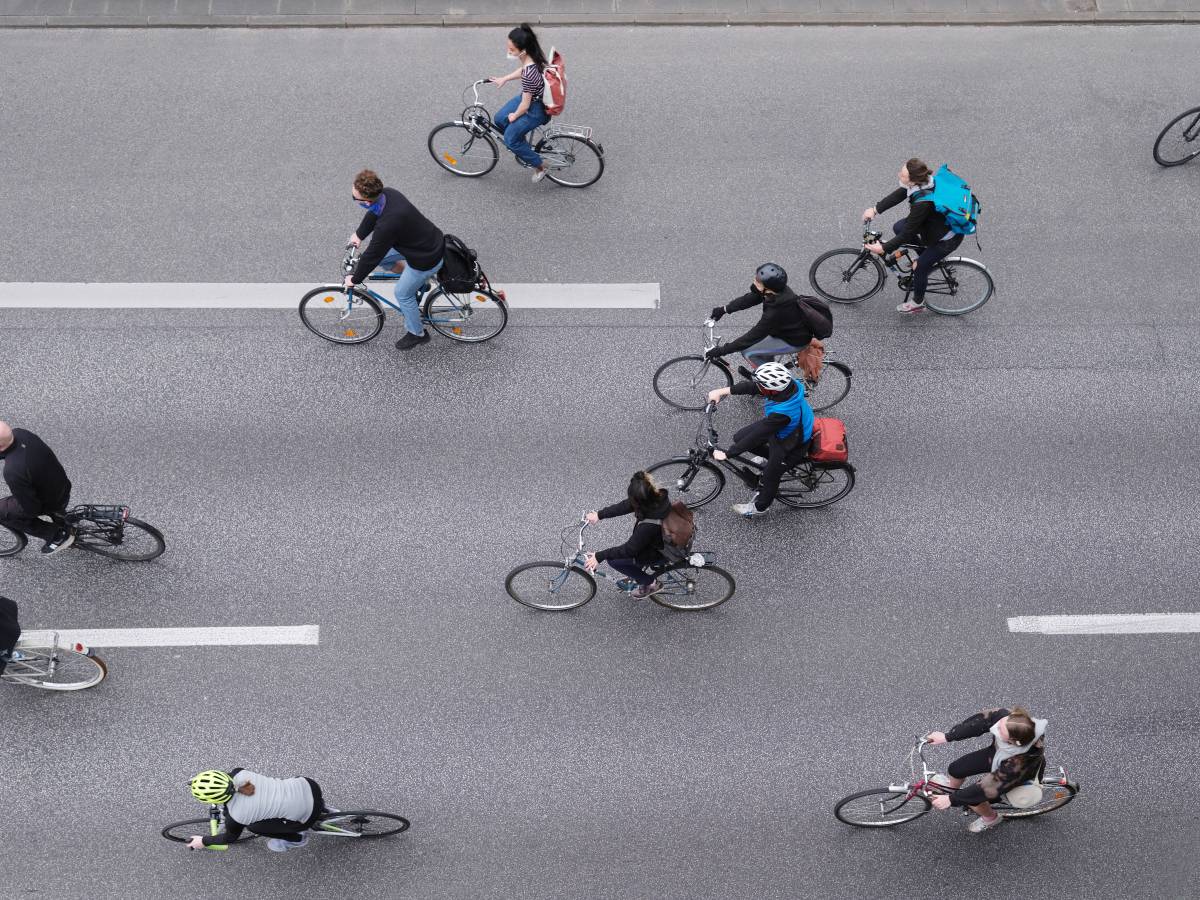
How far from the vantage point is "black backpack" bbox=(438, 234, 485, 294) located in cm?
916

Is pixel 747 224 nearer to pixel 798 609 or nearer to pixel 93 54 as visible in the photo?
pixel 798 609

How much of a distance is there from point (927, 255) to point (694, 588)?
160 inches

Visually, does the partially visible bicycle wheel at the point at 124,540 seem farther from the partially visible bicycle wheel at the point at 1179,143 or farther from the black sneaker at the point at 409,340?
the partially visible bicycle wheel at the point at 1179,143

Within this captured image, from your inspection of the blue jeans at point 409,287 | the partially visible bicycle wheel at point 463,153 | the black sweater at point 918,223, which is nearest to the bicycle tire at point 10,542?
the blue jeans at point 409,287

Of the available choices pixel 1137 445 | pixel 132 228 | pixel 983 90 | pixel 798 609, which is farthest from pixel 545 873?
pixel 983 90

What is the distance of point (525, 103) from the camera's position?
10.2 metres

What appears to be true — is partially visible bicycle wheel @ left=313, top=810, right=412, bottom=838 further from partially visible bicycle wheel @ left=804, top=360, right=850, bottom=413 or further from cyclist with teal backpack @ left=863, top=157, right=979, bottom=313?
cyclist with teal backpack @ left=863, top=157, right=979, bottom=313

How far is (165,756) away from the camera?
782cm

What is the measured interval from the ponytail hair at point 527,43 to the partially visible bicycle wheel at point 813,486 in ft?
16.2

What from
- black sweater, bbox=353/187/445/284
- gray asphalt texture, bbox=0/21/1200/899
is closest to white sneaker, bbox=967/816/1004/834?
gray asphalt texture, bbox=0/21/1200/899

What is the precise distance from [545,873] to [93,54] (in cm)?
1069

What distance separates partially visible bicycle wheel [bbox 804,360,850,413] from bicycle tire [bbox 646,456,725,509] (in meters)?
1.30

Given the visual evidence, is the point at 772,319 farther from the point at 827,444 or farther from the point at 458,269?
the point at 458,269

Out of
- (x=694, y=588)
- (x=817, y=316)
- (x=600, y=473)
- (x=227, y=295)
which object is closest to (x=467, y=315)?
(x=600, y=473)
